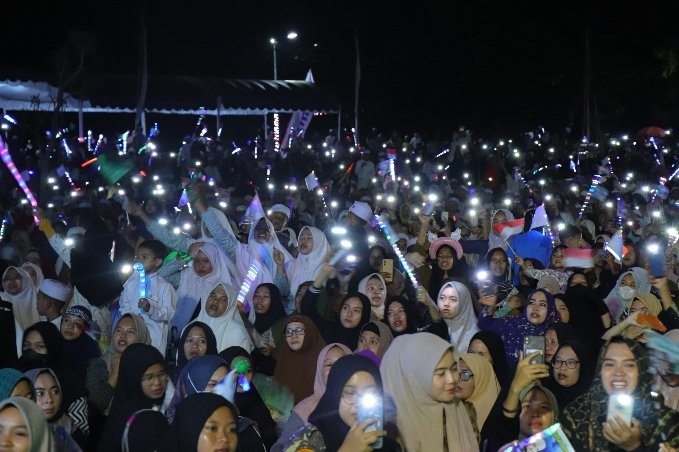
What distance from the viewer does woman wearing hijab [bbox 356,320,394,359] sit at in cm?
676

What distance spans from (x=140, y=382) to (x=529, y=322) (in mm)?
2737

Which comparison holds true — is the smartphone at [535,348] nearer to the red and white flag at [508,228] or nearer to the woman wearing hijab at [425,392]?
the woman wearing hijab at [425,392]

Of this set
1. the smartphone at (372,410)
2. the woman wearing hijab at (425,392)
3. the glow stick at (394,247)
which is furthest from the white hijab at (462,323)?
the smartphone at (372,410)

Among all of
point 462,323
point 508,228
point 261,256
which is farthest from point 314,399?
point 508,228

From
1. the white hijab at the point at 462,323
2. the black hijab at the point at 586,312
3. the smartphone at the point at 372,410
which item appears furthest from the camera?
the black hijab at the point at 586,312

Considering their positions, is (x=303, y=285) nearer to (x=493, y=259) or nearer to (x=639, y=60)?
(x=493, y=259)

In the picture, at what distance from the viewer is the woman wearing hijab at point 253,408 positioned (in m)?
5.93

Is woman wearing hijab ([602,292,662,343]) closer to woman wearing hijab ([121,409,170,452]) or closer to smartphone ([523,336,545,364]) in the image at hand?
smartphone ([523,336,545,364])

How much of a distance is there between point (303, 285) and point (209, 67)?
93.9 ft

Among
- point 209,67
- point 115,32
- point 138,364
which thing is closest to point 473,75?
point 209,67

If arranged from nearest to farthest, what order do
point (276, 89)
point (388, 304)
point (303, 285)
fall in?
1. point (388, 304)
2. point (303, 285)
3. point (276, 89)

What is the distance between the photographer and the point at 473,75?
36.4 metres

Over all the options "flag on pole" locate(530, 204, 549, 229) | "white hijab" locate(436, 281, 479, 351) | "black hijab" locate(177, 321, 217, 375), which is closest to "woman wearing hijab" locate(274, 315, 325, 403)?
"black hijab" locate(177, 321, 217, 375)

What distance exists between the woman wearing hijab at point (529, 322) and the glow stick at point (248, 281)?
2.27m
